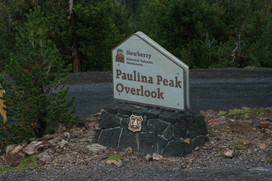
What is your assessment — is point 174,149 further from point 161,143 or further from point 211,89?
point 211,89

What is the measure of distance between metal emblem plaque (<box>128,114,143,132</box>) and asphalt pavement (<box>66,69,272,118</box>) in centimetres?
389

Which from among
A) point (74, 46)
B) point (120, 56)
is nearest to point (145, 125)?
point (120, 56)

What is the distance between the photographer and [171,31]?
2566cm

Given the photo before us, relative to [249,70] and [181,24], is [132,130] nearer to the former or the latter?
[249,70]

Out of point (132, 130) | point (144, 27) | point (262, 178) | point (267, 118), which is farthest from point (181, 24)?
point (262, 178)

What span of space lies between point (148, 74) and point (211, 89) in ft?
21.1

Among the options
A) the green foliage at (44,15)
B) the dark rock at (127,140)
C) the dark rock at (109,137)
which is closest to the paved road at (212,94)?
the dark rock at (109,137)

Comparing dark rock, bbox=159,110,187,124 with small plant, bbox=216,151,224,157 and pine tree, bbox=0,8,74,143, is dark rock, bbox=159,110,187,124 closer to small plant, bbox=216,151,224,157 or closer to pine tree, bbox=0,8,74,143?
small plant, bbox=216,151,224,157

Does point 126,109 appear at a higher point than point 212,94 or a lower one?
higher

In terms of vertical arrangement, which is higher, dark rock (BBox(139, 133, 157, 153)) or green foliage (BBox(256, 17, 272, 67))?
green foliage (BBox(256, 17, 272, 67))

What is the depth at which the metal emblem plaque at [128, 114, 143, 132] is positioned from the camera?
8.08m

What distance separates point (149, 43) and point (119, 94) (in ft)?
4.27

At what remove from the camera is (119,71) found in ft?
27.8

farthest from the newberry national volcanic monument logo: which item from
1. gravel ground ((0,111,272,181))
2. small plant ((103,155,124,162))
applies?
small plant ((103,155,124,162))
